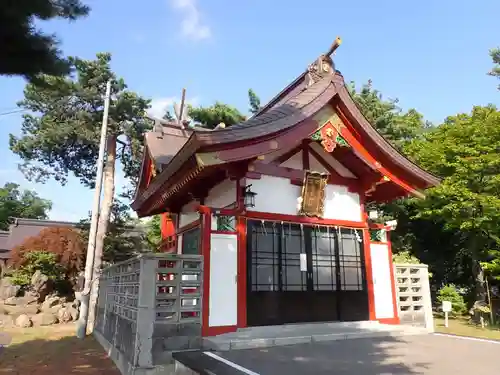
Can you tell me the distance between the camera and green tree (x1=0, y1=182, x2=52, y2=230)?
4593 cm

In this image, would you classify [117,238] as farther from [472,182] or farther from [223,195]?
[472,182]

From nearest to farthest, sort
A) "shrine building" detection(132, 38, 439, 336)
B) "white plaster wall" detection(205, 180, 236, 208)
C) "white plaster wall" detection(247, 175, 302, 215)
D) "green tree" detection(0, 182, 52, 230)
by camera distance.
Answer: "shrine building" detection(132, 38, 439, 336) < "white plaster wall" detection(247, 175, 302, 215) < "white plaster wall" detection(205, 180, 236, 208) < "green tree" detection(0, 182, 52, 230)

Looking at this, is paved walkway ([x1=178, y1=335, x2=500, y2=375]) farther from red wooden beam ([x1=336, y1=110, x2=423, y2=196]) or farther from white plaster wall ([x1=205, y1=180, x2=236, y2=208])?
red wooden beam ([x1=336, y1=110, x2=423, y2=196])

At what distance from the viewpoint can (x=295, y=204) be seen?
7684 mm

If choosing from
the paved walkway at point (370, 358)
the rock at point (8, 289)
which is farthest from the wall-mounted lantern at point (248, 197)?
the rock at point (8, 289)

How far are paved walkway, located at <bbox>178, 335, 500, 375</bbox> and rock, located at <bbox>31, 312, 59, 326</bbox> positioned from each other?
12.7m

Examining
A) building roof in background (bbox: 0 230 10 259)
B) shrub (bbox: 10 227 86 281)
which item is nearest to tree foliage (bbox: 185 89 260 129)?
shrub (bbox: 10 227 86 281)

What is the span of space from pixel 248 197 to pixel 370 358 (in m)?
3.29

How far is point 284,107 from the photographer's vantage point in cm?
759

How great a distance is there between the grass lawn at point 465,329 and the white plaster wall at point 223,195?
7.46 metres

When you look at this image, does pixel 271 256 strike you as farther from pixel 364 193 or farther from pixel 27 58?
pixel 27 58

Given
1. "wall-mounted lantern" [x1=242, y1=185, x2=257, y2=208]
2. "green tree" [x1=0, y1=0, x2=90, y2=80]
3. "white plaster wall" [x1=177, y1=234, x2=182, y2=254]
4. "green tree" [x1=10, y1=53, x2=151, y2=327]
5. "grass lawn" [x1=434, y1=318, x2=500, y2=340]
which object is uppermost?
"green tree" [x1=10, y1=53, x2=151, y2=327]

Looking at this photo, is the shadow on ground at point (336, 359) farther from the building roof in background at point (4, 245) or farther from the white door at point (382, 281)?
the building roof in background at point (4, 245)

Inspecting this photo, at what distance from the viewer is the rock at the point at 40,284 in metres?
17.3
